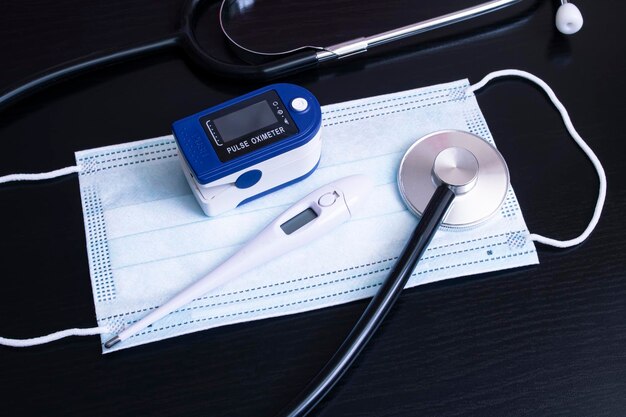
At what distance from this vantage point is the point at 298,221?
75 centimetres

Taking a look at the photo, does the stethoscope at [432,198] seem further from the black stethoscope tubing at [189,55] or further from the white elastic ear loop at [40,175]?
the white elastic ear loop at [40,175]

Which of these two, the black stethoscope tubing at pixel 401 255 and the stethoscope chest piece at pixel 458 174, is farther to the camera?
the stethoscope chest piece at pixel 458 174

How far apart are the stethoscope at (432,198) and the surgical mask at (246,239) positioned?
2cm

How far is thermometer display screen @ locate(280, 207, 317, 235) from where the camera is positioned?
0.74m

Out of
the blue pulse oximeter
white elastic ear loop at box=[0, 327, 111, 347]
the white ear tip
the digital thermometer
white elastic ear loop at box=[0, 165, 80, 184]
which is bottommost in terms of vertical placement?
white elastic ear loop at box=[0, 327, 111, 347]

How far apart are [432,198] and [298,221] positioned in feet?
0.46

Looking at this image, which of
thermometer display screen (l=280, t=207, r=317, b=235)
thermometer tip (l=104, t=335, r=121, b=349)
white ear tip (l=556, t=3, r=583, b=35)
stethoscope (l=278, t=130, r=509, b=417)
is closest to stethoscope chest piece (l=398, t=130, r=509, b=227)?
stethoscope (l=278, t=130, r=509, b=417)

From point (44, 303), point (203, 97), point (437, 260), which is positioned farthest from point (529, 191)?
point (44, 303)

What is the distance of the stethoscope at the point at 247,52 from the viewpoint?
83 centimetres

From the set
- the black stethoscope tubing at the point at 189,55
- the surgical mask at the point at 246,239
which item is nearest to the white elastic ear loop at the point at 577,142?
the surgical mask at the point at 246,239

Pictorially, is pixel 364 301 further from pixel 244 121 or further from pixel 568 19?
pixel 568 19

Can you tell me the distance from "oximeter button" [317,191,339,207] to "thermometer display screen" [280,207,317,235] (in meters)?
0.01

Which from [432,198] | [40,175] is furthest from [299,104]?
[40,175]

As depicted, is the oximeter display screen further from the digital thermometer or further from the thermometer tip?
the thermometer tip
